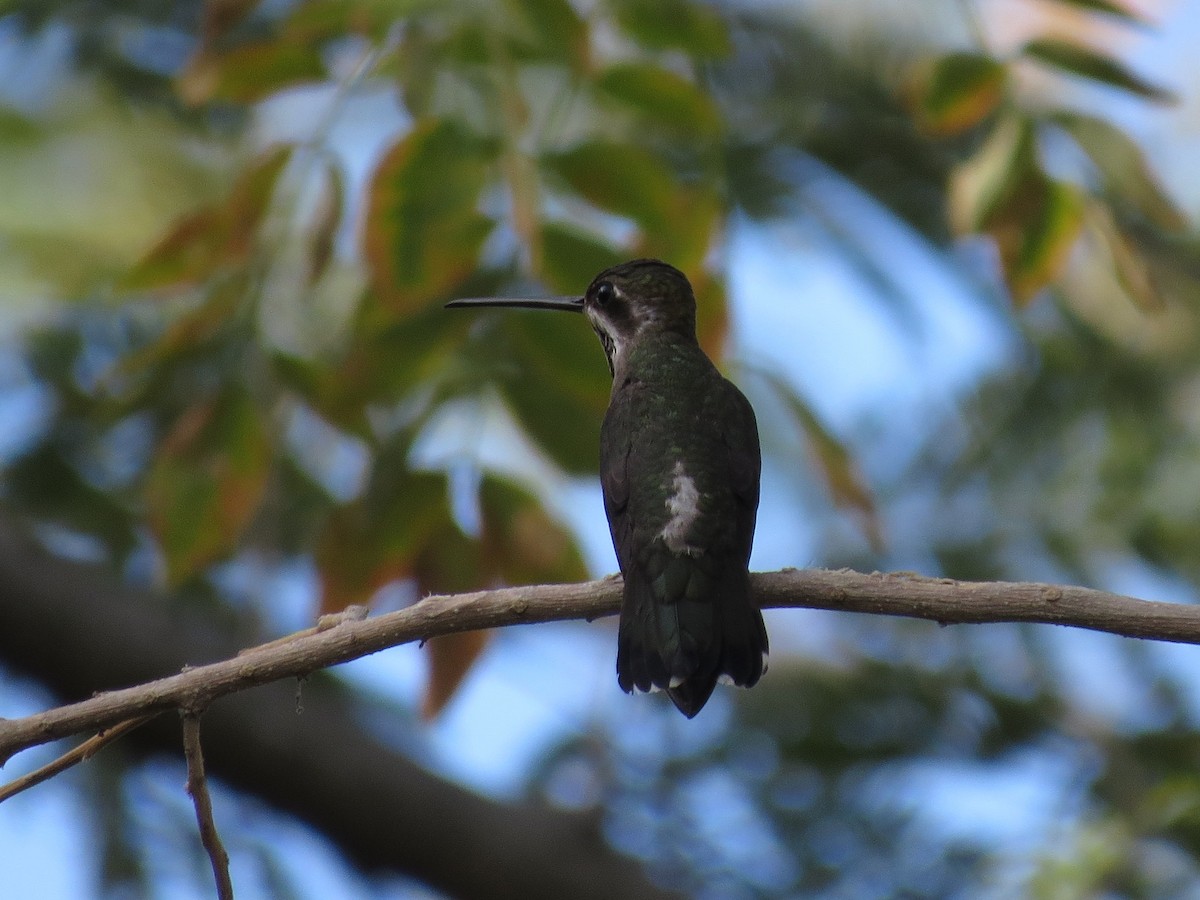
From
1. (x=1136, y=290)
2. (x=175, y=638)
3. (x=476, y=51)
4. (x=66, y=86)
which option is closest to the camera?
(x=1136, y=290)

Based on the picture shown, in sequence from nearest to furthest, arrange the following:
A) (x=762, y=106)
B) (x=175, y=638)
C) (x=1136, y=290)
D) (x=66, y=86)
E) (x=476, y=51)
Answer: (x=1136, y=290) < (x=476, y=51) < (x=175, y=638) < (x=762, y=106) < (x=66, y=86)

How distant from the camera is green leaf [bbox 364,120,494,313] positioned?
326cm

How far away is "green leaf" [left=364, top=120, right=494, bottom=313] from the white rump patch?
691mm

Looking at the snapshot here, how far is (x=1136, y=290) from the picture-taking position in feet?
10.8

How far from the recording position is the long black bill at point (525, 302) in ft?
10.9

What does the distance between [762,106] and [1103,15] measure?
2.10m

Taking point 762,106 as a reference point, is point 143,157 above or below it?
above

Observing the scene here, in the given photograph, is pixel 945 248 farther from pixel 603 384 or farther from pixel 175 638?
pixel 175 638

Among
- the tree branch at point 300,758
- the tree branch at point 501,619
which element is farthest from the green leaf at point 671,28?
the tree branch at point 300,758

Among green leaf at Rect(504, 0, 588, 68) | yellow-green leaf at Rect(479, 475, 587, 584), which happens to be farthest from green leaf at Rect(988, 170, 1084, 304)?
yellow-green leaf at Rect(479, 475, 587, 584)

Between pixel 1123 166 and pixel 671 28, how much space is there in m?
1.14

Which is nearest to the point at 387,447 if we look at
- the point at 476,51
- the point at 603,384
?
the point at 603,384

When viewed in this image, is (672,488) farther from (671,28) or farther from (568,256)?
(671,28)

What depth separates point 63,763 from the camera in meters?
2.08
